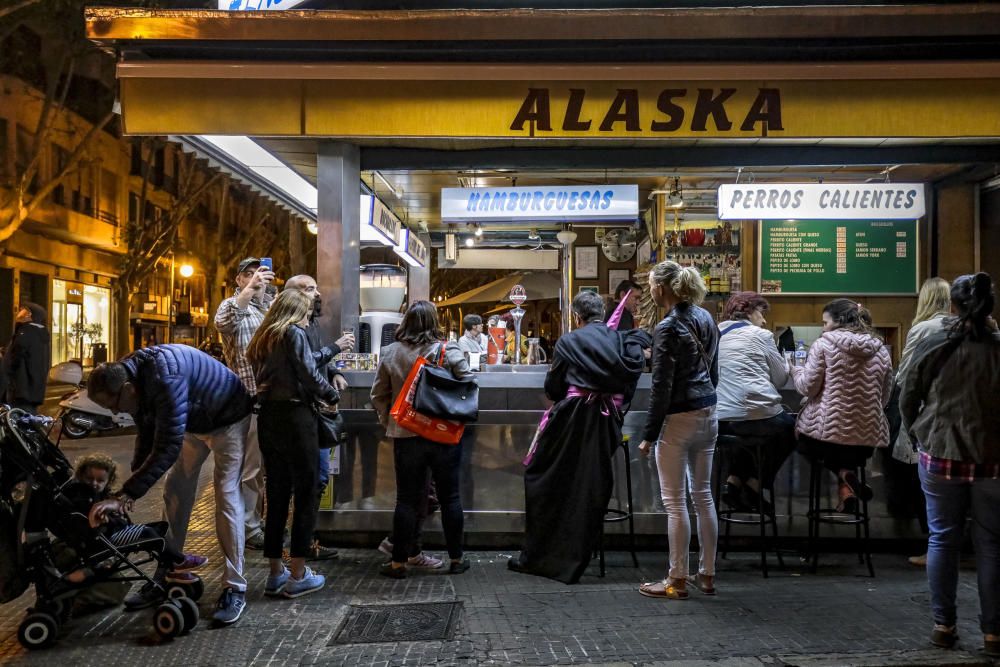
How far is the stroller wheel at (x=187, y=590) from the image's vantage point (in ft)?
14.4

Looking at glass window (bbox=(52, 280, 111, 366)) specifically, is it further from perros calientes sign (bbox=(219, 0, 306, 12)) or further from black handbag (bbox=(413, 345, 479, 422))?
black handbag (bbox=(413, 345, 479, 422))

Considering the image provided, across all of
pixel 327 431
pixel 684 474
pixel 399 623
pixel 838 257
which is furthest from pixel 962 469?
pixel 838 257

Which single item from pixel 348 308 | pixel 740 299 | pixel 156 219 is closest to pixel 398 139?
pixel 348 308

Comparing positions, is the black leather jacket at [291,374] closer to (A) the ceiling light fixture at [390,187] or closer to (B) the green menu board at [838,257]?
(A) the ceiling light fixture at [390,187]

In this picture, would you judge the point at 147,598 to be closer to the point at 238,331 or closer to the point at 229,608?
the point at 229,608

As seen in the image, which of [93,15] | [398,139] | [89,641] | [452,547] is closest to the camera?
[89,641]

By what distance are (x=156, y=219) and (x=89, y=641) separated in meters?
26.3

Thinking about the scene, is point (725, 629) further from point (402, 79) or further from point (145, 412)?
point (402, 79)

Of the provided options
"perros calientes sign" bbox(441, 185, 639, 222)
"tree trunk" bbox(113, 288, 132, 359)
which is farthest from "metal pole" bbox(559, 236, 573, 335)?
"tree trunk" bbox(113, 288, 132, 359)

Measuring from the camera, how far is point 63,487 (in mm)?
4219

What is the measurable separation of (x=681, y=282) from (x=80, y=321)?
1108 inches

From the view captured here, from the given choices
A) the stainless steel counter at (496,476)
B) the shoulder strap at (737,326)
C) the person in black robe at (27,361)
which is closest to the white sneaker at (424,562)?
the stainless steel counter at (496,476)

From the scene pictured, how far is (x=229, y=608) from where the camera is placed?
14.4ft

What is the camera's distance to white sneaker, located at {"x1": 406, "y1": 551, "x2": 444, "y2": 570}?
5477 millimetres
